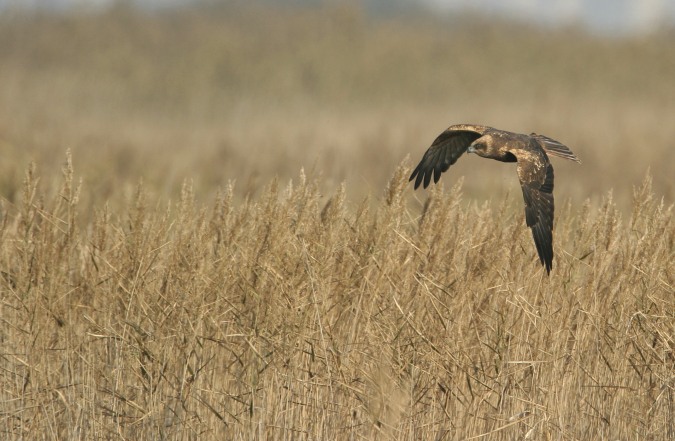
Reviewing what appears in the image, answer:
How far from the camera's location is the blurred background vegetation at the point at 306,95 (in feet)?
46.2

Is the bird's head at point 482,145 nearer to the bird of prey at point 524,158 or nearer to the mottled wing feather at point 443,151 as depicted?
the bird of prey at point 524,158

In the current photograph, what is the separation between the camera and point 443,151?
6.66m

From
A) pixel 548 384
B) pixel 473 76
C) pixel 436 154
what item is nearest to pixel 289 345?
Result: pixel 548 384

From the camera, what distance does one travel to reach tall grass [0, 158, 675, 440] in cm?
481

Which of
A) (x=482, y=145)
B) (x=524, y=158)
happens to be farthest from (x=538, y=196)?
(x=482, y=145)

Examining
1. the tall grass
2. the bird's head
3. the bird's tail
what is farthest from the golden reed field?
the bird's tail

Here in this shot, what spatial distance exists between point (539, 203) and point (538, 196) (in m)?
0.08

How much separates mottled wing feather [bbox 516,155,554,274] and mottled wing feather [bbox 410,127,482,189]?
731 millimetres

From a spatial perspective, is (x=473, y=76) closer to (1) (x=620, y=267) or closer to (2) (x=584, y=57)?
(2) (x=584, y=57)

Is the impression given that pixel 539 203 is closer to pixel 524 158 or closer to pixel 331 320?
→ pixel 524 158

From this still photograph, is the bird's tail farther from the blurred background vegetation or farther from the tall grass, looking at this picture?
the blurred background vegetation

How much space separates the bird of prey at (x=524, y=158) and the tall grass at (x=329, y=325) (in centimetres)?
→ 14

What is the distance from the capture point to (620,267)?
5230 mm

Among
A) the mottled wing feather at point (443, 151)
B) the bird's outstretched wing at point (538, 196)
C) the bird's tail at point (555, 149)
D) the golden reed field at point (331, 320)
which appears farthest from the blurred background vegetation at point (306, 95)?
the bird's outstretched wing at point (538, 196)
